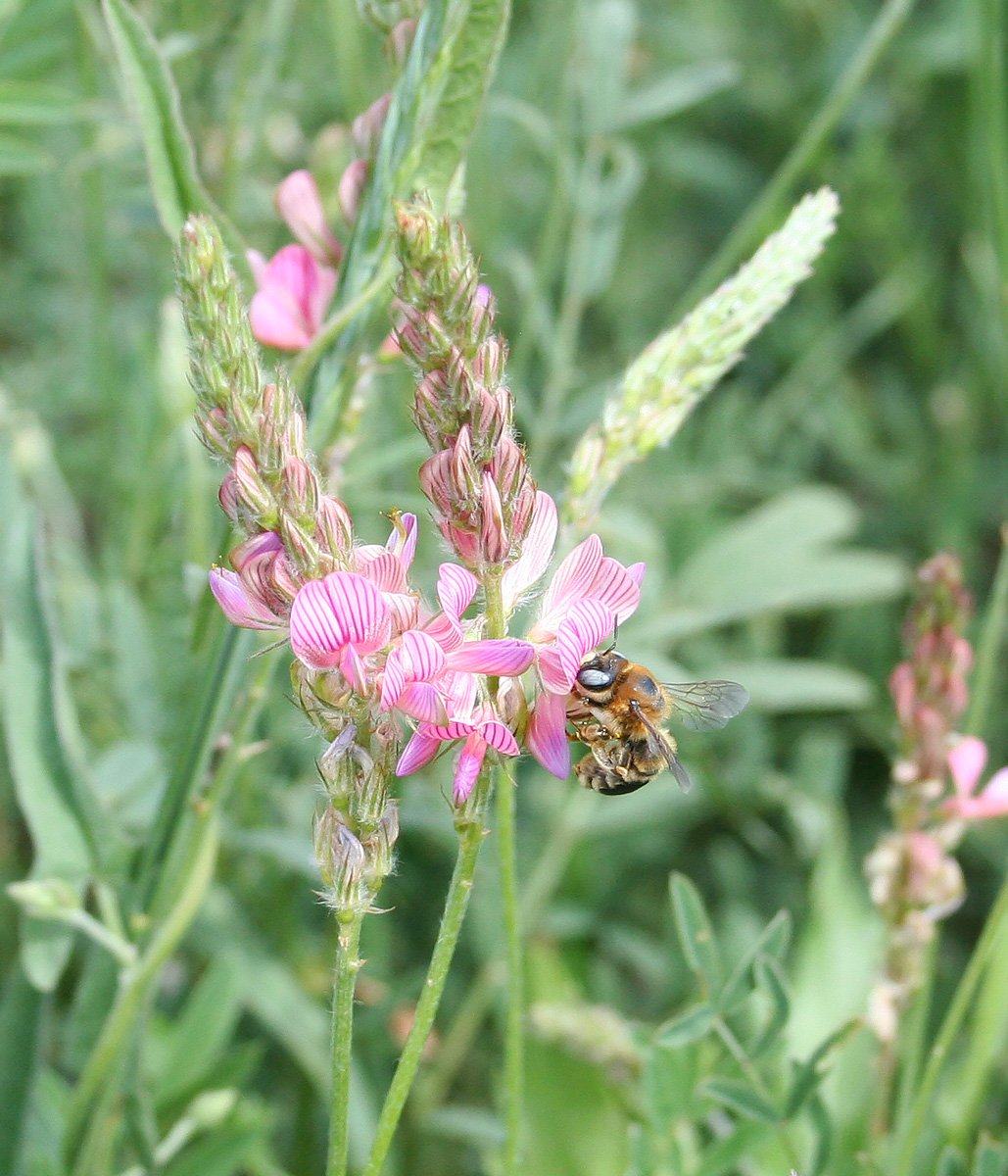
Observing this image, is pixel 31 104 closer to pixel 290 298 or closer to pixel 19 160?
pixel 19 160

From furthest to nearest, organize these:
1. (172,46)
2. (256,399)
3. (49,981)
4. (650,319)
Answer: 1. (650,319)
2. (172,46)
3. (49,981)
4. (256,399)

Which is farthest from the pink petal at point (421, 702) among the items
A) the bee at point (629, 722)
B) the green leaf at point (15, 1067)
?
the green leaf at point (15, 1067)

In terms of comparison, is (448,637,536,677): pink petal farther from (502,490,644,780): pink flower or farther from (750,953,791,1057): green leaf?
(750,953,791,1057): green leaf

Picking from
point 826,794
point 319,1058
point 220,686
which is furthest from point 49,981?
point 826,794

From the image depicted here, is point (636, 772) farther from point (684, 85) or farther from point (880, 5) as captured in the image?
point (880, 5)

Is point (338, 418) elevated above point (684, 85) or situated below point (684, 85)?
below

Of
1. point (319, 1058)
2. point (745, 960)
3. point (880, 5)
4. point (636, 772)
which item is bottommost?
point (319, 1058)

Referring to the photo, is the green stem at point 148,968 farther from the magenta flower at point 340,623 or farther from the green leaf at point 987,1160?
the green leaf at point 987,1160
